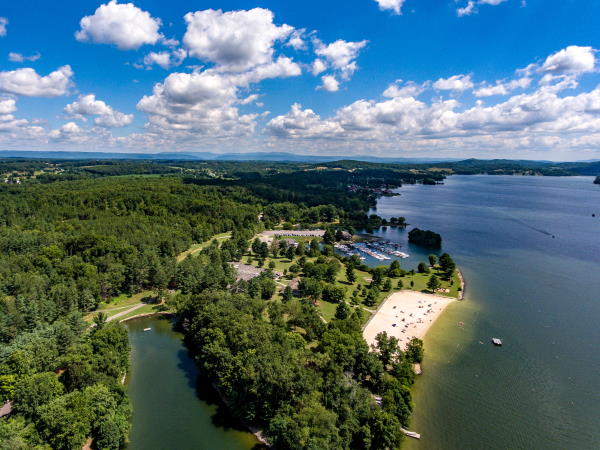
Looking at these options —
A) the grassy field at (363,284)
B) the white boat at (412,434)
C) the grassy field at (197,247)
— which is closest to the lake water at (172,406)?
→ the white boat at (412,434)

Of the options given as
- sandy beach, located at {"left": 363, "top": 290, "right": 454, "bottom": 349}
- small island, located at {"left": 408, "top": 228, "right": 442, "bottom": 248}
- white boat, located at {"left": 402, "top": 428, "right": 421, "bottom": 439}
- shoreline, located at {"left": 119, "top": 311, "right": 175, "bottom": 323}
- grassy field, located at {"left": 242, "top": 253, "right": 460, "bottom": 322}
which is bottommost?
white boat, located at {"left": 402, "top": 428, "right": 421, "bottom": 439}

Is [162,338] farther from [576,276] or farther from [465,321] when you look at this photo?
[576,276]

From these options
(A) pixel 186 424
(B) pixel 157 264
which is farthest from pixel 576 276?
(B) pixel 157 264

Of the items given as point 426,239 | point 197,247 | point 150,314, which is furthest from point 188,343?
point 426,239

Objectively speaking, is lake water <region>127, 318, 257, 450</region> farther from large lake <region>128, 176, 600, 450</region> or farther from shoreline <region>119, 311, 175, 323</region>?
shoreline <region>119, 311, 175, 323</region>

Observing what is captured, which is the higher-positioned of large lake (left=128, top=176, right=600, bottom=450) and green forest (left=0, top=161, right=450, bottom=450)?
green forest (left=0, top=161, right=450, bottom=450)

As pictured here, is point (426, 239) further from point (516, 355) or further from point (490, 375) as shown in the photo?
point (490, 375)

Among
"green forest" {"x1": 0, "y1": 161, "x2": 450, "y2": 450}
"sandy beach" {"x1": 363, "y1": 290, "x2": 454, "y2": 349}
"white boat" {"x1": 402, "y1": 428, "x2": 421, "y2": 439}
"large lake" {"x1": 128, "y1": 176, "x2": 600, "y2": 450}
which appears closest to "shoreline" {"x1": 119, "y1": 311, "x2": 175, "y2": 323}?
"large lake" {"x1": 128, "y1": 176, "x2": 600, "y2": 450}
